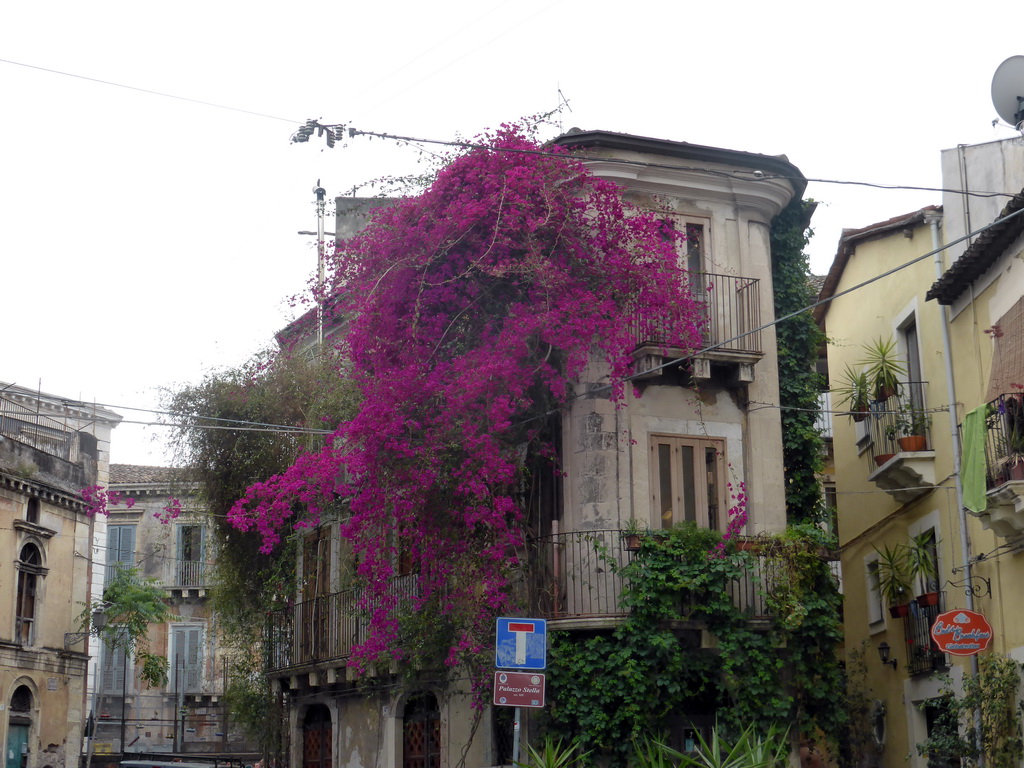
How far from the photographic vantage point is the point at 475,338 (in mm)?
19094

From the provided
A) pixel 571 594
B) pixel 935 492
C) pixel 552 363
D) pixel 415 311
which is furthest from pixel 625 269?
pixel 935 492

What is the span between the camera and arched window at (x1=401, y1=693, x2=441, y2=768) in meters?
22.4

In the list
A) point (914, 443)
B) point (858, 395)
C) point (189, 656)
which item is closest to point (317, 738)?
point (858, 395)

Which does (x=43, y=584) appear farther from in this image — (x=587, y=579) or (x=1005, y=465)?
(x=1005, y=465)

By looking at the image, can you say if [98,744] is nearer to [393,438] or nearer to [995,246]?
[393,438]

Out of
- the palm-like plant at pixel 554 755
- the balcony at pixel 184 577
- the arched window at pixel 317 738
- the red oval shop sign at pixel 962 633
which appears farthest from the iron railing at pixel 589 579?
the balcony at pixel 184 577

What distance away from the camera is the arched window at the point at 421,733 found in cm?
2242

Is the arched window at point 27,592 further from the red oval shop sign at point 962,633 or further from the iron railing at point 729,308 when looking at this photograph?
the red oval shop sign at point 962,633

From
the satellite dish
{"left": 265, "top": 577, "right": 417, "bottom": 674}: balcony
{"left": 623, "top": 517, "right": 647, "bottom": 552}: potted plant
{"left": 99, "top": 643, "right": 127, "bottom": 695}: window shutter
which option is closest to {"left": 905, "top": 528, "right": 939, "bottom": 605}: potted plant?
{"left": 623, "top": 517, "right": 647, "bottom": 552}: potted plant

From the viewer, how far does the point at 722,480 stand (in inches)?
784

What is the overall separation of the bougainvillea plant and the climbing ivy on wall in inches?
104

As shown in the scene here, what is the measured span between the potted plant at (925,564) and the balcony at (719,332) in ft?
12.3

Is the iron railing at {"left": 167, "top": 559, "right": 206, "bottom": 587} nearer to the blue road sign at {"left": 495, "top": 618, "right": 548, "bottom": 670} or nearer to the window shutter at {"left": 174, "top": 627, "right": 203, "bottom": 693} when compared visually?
the window shutter at {"left": 174, "top": 627, "right": 203, "bottom": 693}

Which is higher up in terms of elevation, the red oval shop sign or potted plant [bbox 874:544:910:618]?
potted plant [bbox 874:544:910:618]
